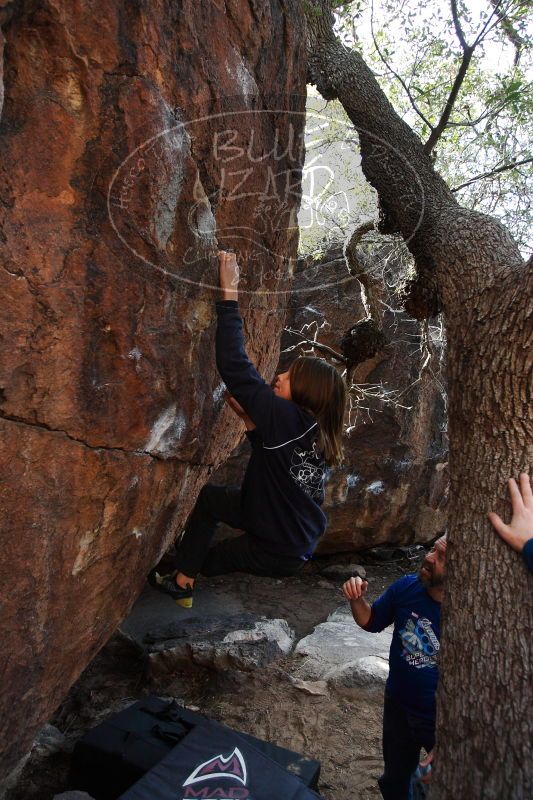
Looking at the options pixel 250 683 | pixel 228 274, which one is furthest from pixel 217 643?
pixel 228 274

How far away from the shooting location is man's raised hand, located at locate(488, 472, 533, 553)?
2.66 meters

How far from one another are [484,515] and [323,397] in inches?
37.3

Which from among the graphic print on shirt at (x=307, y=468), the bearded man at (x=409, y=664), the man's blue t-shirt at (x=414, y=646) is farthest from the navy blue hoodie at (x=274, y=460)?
the man's blue t-shirt at (x=414, y=646)

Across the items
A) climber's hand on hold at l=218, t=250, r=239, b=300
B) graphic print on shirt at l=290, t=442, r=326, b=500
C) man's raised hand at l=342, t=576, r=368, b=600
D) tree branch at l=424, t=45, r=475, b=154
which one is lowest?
man's raised hand at l=342, t=576, r=368, b=600

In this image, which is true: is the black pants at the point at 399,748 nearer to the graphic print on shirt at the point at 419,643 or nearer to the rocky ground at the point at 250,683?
the graphic print on shirt at the point at 419,643

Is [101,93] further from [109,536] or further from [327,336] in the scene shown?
[327,336]

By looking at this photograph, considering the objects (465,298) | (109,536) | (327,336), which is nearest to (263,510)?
(109,536)

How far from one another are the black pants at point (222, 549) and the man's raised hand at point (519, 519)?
1.10m

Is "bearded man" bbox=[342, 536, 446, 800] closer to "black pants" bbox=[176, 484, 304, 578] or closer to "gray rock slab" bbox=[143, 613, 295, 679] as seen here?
"black pants" bbox=[176, 484, 304, 578]

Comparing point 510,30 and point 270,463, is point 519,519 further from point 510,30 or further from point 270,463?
point 510,30

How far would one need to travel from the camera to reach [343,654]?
6305mm

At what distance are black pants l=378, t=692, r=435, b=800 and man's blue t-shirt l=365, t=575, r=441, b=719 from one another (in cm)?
9

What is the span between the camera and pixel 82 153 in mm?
2738

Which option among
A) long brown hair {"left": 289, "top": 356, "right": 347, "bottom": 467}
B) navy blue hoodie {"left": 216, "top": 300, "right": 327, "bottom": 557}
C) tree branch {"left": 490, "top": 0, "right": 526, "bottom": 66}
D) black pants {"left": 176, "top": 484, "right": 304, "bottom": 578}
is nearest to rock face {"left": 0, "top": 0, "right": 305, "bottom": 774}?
black pants {"left": 176, "top": 484, "right": 304, "bottom": 578}
